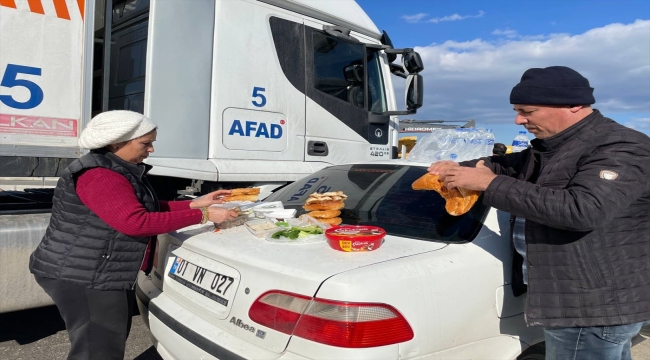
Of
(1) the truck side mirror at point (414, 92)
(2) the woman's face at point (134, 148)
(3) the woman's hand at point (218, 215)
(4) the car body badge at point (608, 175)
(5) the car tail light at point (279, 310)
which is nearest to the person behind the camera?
(4) the car body badge at point (608, 175)

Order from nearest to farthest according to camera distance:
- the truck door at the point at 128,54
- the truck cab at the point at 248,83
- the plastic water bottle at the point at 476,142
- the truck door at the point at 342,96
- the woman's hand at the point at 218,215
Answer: the woman's hand at the point at 218,215 → the truck cab at the point at 248,83 → the truck door at the point at 128,54 → the truck door at the point at 342,96 → the plastic water bottle at the point at 476,142

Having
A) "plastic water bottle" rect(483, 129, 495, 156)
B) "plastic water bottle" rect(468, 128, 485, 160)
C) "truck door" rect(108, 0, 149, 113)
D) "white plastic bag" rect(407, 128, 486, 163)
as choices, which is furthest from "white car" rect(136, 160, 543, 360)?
"plastic water bottle" rect(483, 129, 495, 156)

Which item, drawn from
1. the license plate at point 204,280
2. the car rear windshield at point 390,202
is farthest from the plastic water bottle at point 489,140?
the license plate at point 204,280

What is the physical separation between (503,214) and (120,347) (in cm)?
208

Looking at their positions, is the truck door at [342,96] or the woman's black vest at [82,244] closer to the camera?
the woman's black vest at [82,244]

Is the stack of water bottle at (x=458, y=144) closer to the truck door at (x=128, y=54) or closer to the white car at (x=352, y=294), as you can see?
the white car at (x=352, y=294)

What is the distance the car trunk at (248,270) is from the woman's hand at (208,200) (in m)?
0.40

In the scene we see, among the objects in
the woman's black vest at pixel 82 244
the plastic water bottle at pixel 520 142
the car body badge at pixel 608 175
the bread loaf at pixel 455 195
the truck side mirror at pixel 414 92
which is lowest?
the woman's black vest at pixel 82 244

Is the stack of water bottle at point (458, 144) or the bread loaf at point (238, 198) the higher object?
the stack of water bottle at point (458, 144)

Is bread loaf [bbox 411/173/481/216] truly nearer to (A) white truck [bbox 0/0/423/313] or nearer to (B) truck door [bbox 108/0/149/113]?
(A) white truck [bbox 0/0/423/313]

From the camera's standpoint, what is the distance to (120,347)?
229 cm

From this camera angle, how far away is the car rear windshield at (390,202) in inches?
93.6

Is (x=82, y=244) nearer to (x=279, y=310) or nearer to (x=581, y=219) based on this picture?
(x=279, y=310)

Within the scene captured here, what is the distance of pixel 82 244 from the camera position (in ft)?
6.96
